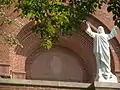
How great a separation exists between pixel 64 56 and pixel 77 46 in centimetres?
77

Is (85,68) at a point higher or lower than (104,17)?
lower

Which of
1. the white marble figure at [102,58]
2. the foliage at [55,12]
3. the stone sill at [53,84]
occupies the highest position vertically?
the foliage at [55,12]

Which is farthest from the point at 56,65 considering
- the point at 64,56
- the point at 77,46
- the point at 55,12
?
the point at 55,12

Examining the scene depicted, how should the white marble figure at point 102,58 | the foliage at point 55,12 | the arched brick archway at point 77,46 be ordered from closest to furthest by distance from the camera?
the foliage at point 55,12 → the white marble figure at point 102,58 → the arched brick archway at point 77,46

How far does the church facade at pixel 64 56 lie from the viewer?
62.3 ft

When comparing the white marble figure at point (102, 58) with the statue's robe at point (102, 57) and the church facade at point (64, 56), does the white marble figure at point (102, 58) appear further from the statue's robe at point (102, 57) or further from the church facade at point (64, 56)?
the church facade at point (64, 56)

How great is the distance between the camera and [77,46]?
2005 centimetres

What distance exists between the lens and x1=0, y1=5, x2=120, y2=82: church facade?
19.0 meters

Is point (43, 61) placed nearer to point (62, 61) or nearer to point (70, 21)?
point (62, 61)

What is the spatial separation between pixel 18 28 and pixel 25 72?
1.93m

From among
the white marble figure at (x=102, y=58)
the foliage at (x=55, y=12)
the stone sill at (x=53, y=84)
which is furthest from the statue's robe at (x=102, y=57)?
the foliage at (x=55, y=12)

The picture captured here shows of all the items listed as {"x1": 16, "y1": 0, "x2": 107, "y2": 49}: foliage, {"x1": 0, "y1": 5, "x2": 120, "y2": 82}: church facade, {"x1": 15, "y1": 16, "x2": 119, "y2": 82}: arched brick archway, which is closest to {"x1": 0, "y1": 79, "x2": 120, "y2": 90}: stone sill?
{"x1": 16, "y1": 0, "x2": 107, "y2": 49}: foliage

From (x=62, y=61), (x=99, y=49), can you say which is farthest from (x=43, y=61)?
(x=99, y=49)

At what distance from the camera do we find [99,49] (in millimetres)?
14125
